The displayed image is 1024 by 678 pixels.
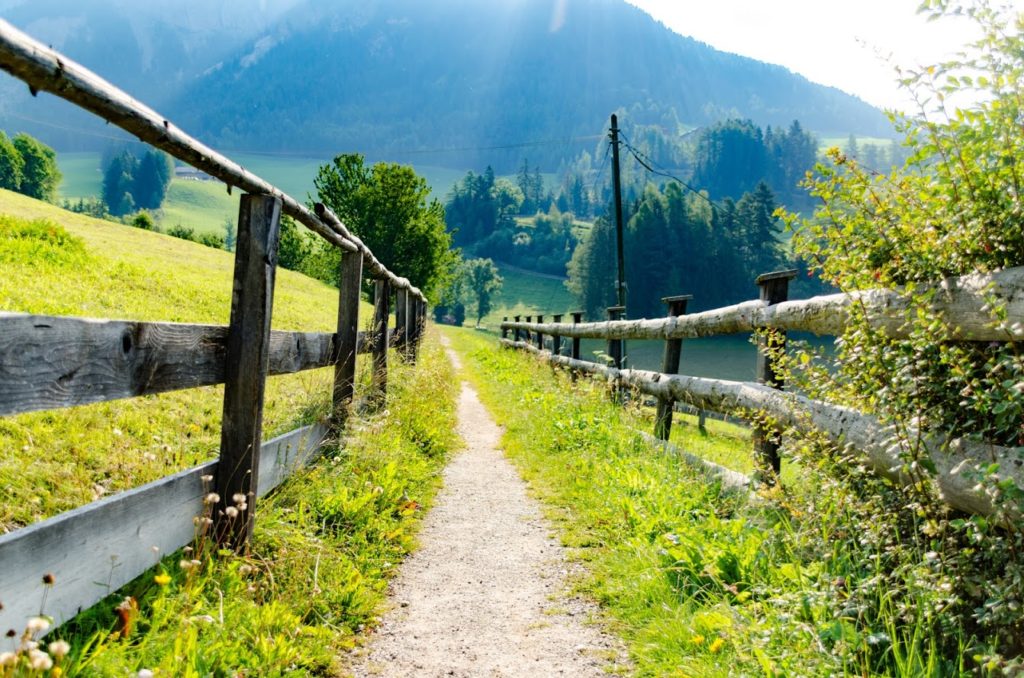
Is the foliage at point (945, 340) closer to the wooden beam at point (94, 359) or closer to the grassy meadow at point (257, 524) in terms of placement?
the grassy meadow at point (257, 524)

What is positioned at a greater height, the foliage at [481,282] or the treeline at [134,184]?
the treeline at [134,184]

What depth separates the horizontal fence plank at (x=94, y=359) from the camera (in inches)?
73.4

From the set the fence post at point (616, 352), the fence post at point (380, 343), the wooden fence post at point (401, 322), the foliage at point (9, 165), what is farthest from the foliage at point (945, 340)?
the foliage at point (9, 165)

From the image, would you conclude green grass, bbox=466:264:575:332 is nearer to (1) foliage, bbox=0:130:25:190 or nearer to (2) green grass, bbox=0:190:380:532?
(1) foliage, bbox=0:130:25:190

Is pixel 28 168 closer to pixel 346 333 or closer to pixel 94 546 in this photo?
pixel 346 333

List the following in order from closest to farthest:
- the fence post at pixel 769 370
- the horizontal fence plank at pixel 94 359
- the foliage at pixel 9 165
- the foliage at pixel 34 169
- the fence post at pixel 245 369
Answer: the horizontal fence plank at pixel 94 359 → the fence post at pixel 245 369 → the fence post at pixel 769 370 → the foliage at pixel 9 165 → the foliage at pixel 34 169

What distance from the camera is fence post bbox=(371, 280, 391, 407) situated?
7195mm

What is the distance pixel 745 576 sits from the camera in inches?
124

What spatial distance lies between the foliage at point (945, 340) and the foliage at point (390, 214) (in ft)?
124

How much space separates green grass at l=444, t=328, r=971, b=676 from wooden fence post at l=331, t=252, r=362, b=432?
1.98m

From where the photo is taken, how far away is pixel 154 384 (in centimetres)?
Answer: 262

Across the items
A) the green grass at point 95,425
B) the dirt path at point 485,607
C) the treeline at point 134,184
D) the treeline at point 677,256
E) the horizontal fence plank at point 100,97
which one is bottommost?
the dirt path at point 485,607

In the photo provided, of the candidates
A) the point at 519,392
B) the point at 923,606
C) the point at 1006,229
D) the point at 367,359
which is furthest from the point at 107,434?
the point at 519,392

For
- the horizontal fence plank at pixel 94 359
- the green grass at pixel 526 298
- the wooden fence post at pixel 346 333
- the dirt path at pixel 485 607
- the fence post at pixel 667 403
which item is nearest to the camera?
the horizontal fence plank at pixel 94 359
